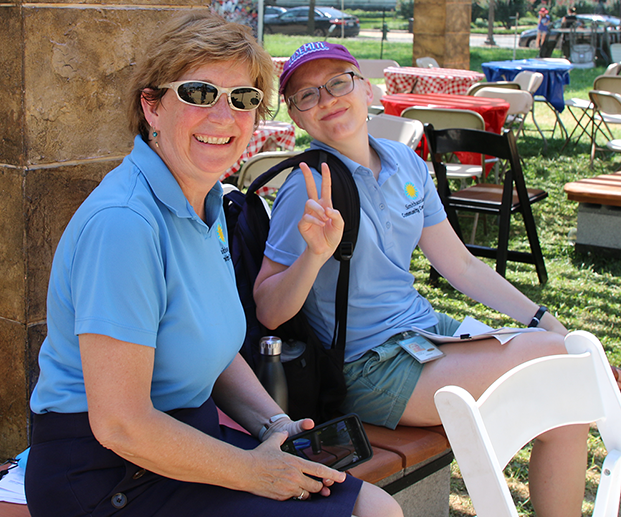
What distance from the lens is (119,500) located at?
4.59 ft

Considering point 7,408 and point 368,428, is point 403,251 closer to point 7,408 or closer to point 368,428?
point 368,428

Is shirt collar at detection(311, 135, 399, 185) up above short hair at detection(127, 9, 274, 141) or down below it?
below

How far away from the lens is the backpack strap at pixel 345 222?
204 centimetres

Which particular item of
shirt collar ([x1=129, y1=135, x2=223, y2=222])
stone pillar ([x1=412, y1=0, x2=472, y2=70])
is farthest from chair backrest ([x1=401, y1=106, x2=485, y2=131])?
stone pillar ([x1=412, y1=0, x2=472, y2=70])

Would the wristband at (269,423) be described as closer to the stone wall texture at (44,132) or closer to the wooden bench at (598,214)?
the stone wall texture at (44,132)

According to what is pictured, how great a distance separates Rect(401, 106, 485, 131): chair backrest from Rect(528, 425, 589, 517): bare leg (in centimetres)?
438

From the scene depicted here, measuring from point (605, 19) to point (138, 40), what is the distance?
2651 cm

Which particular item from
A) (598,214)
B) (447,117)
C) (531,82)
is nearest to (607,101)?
(531,82)

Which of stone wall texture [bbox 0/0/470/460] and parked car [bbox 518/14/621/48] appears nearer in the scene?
stone wall texture [bbox 0/0/470/460]

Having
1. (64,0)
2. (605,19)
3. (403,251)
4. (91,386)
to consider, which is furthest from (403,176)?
(605,19)

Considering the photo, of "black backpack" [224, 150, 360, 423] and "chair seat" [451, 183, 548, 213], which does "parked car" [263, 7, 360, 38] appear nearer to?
"chair seat" [451, 183, 548, 213]

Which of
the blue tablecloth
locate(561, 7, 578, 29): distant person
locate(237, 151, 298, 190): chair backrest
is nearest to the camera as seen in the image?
locate(237, 151, 298, 190): chair backrest

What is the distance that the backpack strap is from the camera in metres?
2.04

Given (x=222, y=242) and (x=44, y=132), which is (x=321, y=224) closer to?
(x=222, y=242)
